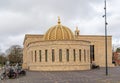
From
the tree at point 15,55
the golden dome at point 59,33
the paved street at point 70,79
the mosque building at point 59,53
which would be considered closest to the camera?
the paved street at point 70,79

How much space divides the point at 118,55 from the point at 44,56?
229 feet

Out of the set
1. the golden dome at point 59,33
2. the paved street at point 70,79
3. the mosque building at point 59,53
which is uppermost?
the golden dome at point 59,33

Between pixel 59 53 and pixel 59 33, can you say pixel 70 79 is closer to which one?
pixel 59 53

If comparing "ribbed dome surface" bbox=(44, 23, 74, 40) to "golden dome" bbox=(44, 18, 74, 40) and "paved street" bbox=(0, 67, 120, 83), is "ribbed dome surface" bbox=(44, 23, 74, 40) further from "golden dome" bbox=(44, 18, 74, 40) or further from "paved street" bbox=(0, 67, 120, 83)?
"paved street" bbox=(0, 67, 120, 83)

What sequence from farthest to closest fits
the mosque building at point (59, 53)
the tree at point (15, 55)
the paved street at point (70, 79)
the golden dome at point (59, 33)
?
1. the tree at point (15, 55)
2. the golden dome at point (59, 33)
3. the mosque building at point (59, 53)
4. the paved street at point (70, 79)

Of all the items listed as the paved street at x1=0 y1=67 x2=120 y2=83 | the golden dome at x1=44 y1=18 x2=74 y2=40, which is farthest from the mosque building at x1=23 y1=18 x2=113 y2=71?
the paved street at x1=0 y1=67 x2=120 y2=83

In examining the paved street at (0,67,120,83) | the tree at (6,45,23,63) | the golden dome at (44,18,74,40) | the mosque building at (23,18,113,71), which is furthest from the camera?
the tree at (6,45,23,63)

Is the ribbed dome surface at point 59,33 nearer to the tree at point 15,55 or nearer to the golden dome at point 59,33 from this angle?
the golden dome at point 59,33

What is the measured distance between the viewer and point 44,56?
192ft

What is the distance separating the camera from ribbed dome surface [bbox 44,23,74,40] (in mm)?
62000

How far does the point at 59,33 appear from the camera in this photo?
6244 cm

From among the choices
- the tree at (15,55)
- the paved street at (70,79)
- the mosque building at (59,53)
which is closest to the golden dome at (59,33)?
the mosque building at (59,53)

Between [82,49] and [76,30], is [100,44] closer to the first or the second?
[76,30]

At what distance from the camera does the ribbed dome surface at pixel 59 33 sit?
62.0m
